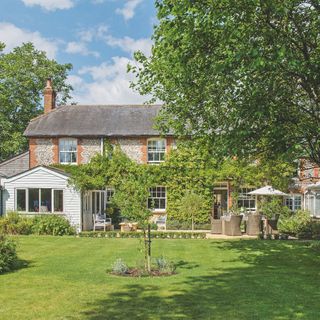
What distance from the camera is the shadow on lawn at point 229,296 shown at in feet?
29.7

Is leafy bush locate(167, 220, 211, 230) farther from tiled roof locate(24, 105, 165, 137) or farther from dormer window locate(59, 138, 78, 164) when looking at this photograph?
dormer window locate(59, 138, 78, 164)

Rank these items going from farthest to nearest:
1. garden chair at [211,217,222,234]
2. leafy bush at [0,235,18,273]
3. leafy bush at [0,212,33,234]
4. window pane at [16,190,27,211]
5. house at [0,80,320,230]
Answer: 1. house at [0,80,320,230]
2. window pane at [16,190,27,211]
3. garden chair at [211,217,222,234]
4. leafy bush at [0,212,33,234]
5. leafy bush at [0,235,18,273]

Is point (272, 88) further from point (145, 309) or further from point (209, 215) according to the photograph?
point (209, 215)

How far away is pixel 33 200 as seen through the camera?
2911 centimetres

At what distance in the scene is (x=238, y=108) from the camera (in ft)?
43.9

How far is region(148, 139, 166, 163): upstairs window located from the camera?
33.6 metres

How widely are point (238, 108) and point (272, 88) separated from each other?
41.3 inches

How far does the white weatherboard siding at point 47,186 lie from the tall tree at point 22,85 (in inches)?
734

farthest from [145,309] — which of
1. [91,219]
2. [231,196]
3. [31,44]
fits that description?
[31,44]

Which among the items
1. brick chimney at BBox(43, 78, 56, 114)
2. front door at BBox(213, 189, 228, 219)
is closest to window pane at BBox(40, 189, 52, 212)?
brick chimney at BBox(43, 78, 56, 114)

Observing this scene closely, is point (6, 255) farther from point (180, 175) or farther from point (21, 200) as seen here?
point (180, 175)

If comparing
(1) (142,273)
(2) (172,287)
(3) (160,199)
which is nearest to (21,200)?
(3) (160,199)

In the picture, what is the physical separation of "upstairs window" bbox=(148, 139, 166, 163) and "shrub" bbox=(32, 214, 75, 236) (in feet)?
28.9

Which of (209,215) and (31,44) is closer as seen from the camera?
(209,215)
